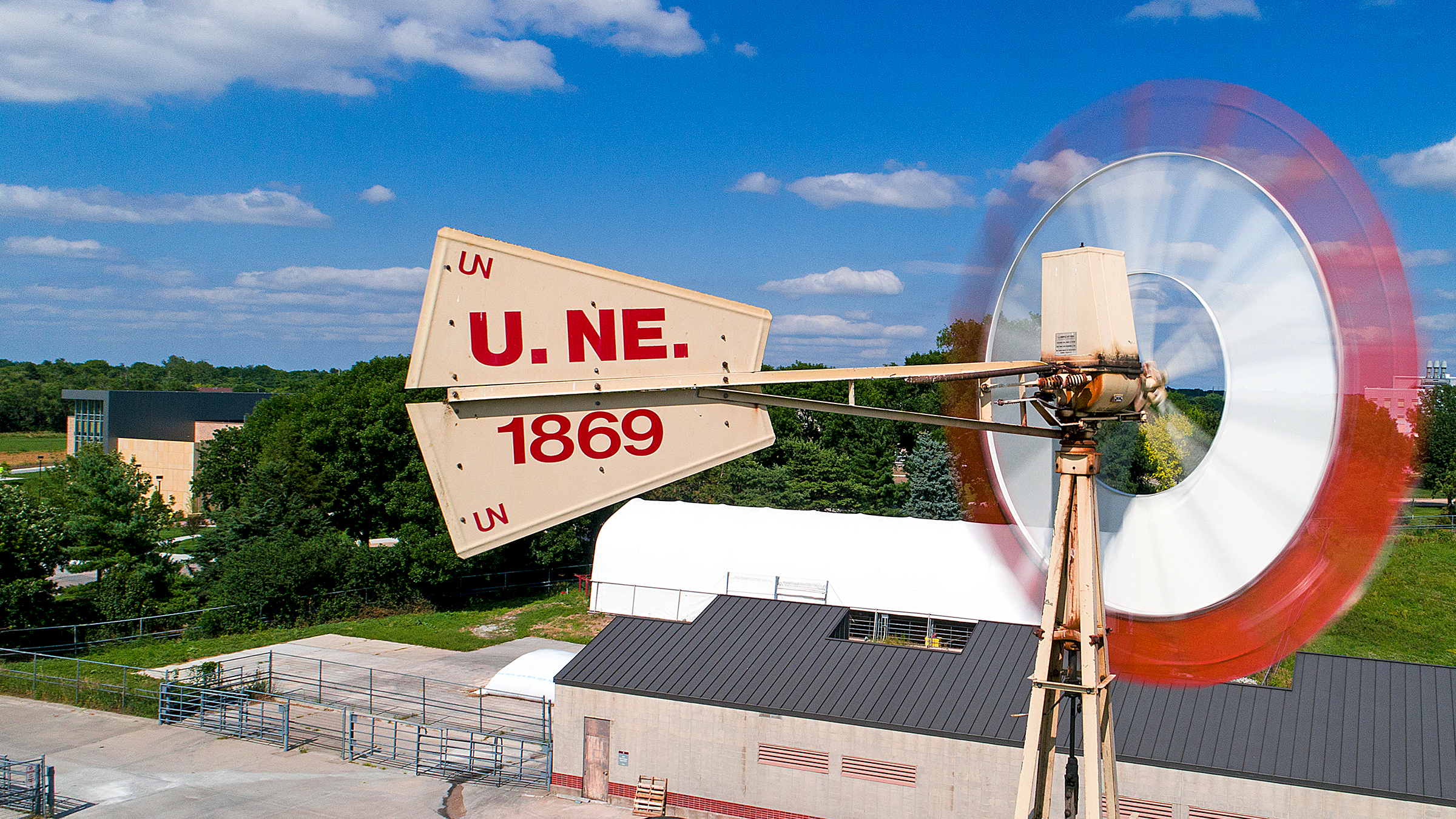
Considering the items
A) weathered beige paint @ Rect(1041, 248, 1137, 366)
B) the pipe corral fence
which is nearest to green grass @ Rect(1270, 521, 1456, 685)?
the pipe corral fence

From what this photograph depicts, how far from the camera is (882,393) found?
57.4m

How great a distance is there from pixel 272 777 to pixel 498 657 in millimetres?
11304

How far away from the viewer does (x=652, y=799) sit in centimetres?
1878

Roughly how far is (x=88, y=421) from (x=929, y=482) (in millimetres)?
71054

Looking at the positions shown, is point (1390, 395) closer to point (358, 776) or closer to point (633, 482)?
point (633, 482)

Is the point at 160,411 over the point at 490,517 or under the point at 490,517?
over

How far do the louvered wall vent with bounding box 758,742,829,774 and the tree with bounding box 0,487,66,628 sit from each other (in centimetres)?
2818

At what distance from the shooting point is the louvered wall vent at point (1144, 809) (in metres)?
15.4

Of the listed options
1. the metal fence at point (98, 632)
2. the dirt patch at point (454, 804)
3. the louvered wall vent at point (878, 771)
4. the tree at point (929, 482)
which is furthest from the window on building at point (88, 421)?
the louvered wall vent at point (878, 771)

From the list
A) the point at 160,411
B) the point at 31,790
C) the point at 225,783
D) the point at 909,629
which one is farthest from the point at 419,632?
the point at 160,411

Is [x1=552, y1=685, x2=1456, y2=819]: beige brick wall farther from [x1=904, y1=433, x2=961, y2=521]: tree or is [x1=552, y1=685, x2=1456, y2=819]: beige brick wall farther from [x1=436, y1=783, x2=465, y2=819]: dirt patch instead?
[x1=904, y1=433, x2=961, y2=521]: tree

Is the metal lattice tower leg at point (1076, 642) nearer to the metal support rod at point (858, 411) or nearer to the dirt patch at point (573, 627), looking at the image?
the metal support rod at point (858, 411)

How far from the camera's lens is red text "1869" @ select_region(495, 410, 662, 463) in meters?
5.73

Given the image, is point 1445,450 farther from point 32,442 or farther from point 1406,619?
point 32,442
